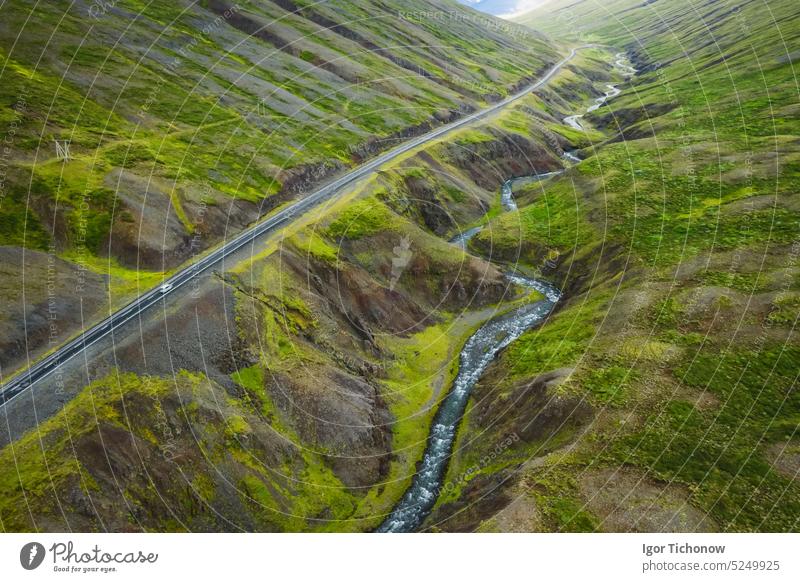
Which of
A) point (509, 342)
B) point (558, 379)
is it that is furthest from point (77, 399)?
point (509, 342)

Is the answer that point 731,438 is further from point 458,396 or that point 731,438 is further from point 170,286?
point 170,286

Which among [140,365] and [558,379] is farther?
[558,379]

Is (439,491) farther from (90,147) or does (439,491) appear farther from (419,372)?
(90,147)
